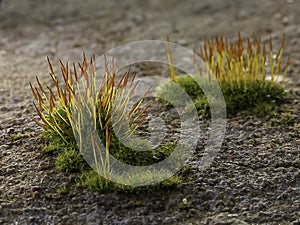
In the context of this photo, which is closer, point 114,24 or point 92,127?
point 92,127

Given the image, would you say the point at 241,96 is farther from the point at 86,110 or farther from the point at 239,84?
the point at 86,110

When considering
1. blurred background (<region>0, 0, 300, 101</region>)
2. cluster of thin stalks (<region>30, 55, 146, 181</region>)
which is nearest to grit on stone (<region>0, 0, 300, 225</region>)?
blurred background (<region>0, 0, 300, 101</region>)

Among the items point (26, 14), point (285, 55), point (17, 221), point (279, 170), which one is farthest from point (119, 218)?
point (26, 14)

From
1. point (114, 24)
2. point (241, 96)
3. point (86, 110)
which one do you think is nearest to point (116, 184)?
point (86, 110)

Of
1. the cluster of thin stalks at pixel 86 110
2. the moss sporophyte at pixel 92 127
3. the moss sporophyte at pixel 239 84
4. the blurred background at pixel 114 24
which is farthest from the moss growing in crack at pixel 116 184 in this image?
the blurred background at pixel 114 24

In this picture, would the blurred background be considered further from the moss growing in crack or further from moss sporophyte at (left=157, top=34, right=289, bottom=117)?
the moss growing in crack

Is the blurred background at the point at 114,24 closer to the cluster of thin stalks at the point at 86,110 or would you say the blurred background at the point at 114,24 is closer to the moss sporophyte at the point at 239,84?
the moss sporophyte at the point at 239,84

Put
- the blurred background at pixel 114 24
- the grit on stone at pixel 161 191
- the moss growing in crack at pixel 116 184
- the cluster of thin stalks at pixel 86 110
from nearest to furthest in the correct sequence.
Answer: the grit on stone at pixel 161 191 → the moss growing in crack at pixel 116 184 → the cluster of thin stalks at pixel 86 110 → the blurred background at pixel 114 24

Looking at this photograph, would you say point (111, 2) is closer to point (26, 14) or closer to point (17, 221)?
point (26, 14)

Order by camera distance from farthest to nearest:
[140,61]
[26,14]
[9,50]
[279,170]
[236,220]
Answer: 1. [26,14]
2. [9,50]
3. [140,61]
4. [279,170]
5. [236,220]

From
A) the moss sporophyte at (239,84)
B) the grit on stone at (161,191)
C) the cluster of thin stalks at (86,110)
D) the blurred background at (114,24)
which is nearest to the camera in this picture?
the grit on stone at (161,191)

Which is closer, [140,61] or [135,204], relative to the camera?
[135,204]
